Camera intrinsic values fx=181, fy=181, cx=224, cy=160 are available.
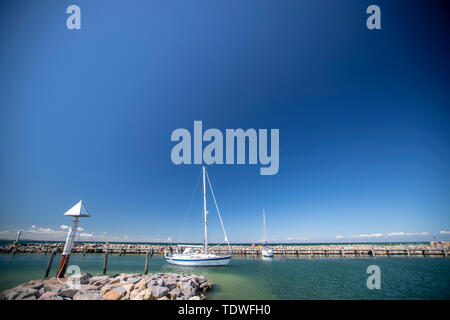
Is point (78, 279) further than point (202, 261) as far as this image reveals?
No

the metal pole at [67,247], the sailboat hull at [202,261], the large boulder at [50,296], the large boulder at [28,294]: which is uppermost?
the metal pole at [67,247]

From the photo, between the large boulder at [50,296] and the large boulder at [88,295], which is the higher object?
the large boulder at [50,296]

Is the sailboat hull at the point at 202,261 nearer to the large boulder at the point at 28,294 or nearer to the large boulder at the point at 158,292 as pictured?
the large boulder at the point at 158,292

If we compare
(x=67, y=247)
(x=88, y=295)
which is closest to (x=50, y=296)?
(x=88, y=295)

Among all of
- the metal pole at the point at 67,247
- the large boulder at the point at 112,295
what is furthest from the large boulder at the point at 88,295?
the metal pole at the point at 67,247

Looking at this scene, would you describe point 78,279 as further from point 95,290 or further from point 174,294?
point 174,294

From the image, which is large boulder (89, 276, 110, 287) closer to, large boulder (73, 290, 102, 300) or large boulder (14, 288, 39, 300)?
large boulder (73, 290, 102, 300)

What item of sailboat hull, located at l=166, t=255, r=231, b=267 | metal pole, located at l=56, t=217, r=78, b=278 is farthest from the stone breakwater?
sailboat hull, located at l=166, t=255, r=231, b=267

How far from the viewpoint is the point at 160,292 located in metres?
9.28

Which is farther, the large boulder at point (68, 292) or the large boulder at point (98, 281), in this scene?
the large boulder at point (98, 281)
